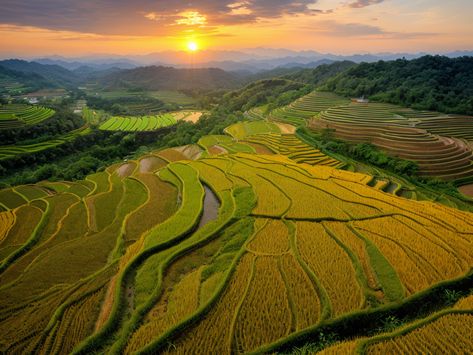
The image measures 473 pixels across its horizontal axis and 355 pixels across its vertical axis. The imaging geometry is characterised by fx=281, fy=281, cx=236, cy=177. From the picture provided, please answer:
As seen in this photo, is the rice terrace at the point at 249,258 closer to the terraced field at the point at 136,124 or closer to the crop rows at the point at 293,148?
the crop rows at the point at 293,148

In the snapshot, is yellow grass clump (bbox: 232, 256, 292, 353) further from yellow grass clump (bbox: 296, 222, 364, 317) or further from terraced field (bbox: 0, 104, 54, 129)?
terraced field (bbox: 0, 104, 54, 129)

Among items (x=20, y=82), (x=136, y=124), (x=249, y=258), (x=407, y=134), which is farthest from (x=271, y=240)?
(x=20, y=82)

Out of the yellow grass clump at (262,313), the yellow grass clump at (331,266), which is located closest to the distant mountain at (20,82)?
the yellow grass clump at (331,266)

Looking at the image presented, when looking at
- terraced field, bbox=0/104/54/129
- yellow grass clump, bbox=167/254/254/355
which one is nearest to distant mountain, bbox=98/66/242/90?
terraced field, bbox=0/104/54/129

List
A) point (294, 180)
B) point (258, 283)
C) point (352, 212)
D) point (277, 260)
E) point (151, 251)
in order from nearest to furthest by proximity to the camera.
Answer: point (258, 283) → point (277, 260) → point (151, 251) → point (352, 212) → point (294, 180)

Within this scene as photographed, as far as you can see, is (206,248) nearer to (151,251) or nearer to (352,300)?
(151,251)

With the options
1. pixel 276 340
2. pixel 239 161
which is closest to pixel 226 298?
pixel 276 340

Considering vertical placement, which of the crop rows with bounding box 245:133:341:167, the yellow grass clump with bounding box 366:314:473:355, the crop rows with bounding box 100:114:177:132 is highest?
the yellow grass clump with bounding box 366:314:473:355
